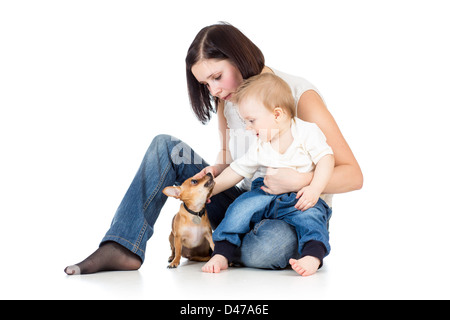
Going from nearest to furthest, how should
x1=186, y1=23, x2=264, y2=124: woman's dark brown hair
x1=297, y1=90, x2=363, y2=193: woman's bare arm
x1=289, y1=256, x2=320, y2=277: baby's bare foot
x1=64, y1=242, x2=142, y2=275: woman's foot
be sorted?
x1=289, y1=256, x2=320, y2=277: baby's bare foot
x1=64, y1=242, x2=142, y2=275: woman's foot
x1=297, y1=90, x2=363, y2=193: woman's bare arm
x1=186, y1=23, x2=264, y2=124: woman's dark brown hair

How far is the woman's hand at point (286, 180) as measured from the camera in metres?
2.14

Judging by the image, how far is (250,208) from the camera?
2.20 m

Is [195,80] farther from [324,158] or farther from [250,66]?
[324,158]

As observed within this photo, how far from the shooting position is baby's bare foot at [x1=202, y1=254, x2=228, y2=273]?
6.88 ft

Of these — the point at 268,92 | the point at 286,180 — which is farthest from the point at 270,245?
the point at 268,92

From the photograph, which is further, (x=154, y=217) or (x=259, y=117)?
(x=154, y=217)

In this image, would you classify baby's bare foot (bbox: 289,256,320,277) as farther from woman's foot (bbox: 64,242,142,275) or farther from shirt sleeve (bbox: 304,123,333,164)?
woman's foot (bbox: 64,242,142,275)

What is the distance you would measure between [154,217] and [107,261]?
0.30 meters

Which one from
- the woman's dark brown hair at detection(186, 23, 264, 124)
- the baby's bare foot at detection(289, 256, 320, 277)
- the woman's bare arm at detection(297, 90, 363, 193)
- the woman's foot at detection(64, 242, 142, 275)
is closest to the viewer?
the baby's bare foot at detection(289, 256, 320, 277)

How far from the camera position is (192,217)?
2.30 m

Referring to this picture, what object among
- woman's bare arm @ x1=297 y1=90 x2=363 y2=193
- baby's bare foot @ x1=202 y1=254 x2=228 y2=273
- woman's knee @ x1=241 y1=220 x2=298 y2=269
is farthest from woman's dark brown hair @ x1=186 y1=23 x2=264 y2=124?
baby's bare foot @ x1=202 y1=254 x2=228 y2=273

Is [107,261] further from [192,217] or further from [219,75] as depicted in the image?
[219,75]

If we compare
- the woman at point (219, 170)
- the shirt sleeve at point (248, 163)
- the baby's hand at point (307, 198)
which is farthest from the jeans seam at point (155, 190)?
the baby's hand at point (307, 198)

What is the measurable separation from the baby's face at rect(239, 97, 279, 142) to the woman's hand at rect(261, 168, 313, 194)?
0.15 meters
